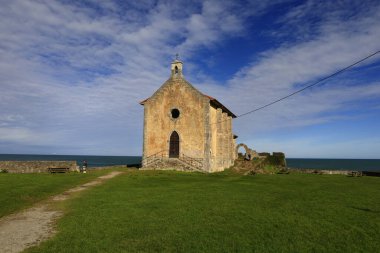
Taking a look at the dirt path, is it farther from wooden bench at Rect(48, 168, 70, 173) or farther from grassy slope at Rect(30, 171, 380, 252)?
wooden bench at Rect(48, 168, 70, 173)

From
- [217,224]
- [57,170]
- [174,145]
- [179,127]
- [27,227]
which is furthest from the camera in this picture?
[174,145]

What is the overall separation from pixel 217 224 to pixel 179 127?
22229 millimetres

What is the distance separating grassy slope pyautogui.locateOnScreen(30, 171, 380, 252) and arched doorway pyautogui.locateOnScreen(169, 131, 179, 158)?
1649cm

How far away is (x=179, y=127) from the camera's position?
105ft

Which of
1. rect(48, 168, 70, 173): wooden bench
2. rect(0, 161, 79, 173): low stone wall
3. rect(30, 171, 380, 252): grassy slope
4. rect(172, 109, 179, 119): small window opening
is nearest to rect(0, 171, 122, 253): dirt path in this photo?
rect(30, 171, 380, 252): grassy slope

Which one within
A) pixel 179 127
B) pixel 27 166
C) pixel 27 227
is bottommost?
pixel 27 227

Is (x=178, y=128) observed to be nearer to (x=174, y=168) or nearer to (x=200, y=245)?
(x=174, y=168)

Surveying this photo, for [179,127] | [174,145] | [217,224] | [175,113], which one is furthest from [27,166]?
[217,224]

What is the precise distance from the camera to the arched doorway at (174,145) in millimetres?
31922

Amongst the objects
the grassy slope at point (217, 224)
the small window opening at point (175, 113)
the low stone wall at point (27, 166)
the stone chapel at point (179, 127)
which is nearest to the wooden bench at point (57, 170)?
the low stone wall at point (27, 166)

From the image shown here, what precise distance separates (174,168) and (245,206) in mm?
18545

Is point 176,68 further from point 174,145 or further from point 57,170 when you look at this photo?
point 57,170

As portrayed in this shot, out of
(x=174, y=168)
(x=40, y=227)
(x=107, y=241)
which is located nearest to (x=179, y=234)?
(x=107, y=241)

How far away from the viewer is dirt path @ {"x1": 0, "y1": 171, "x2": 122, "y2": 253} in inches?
317
